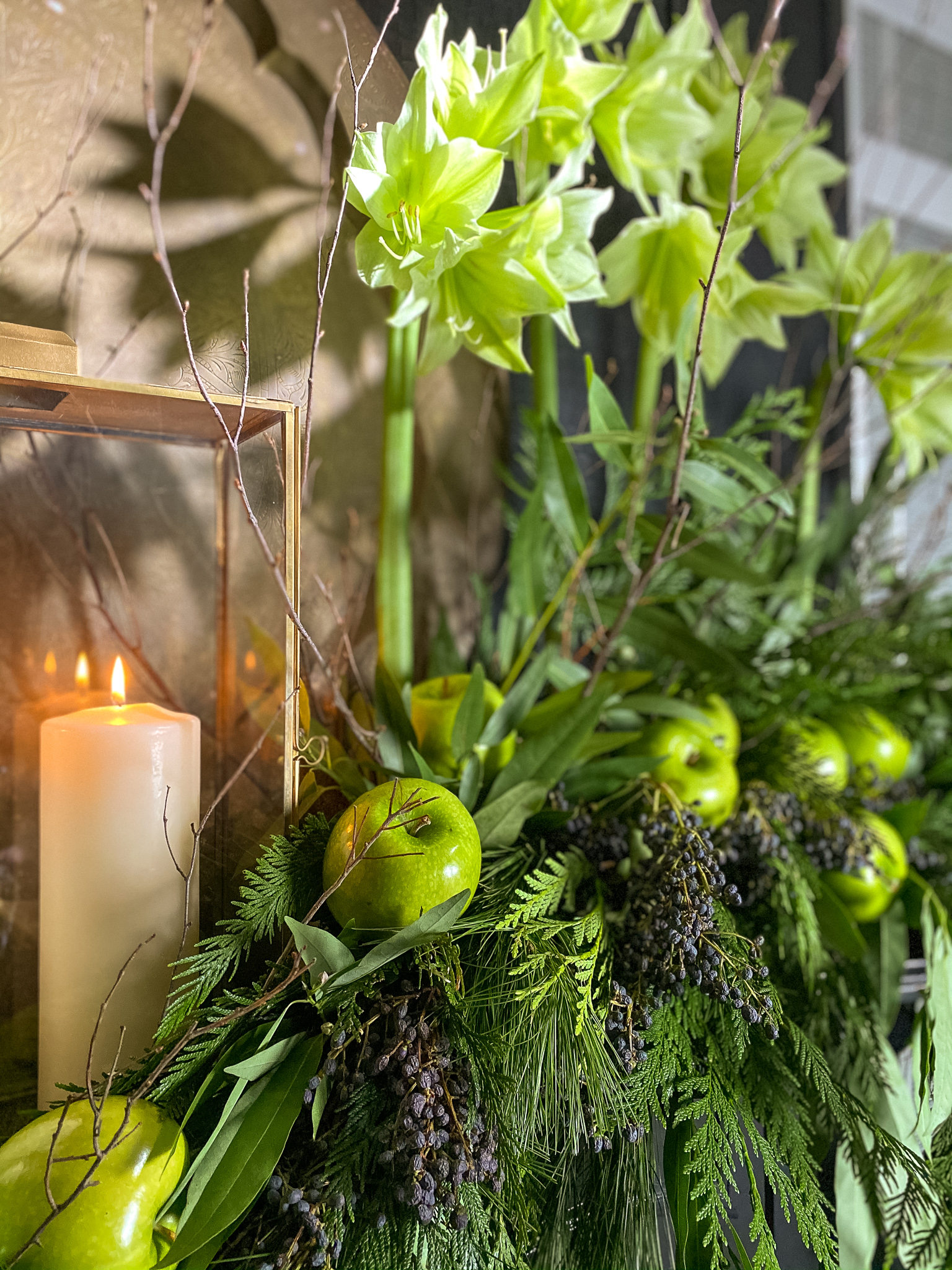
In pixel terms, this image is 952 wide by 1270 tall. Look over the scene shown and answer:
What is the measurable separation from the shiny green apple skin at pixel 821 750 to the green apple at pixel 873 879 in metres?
0.03

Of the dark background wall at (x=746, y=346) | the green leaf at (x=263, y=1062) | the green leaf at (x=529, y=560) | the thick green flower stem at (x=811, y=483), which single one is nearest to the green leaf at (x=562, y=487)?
the green leaf at (x=529, y=560)

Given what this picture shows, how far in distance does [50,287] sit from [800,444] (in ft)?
2.14

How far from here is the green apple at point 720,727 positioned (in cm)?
53

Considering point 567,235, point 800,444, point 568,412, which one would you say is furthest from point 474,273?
point 800,444

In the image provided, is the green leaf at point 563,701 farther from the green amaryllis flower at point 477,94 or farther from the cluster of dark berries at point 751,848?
the green amaryllis flower at point 477,94

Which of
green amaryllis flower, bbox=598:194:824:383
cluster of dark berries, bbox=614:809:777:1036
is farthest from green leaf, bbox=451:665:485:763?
green amaryllis flower, bbox=598:194:824:383

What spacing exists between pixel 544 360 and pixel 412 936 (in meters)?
0.40

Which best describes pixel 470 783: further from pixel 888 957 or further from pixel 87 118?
pixel 87 118

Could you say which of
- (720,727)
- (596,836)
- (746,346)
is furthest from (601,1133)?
(746,346)

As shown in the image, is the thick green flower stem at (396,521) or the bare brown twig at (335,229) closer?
the bare brown twig at (335,229)

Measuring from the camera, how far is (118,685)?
398mm

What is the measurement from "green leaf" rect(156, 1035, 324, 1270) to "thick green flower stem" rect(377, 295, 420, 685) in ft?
0.71

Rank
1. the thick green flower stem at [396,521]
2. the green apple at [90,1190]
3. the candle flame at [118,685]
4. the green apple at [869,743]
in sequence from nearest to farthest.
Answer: the green apple at [90,1190]
the candle flame at [118,685]
the thick green flower stem at [396,521]
the green apple at [869,743]

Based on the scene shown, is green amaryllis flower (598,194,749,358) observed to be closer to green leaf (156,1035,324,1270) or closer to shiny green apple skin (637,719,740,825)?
shiny green apple skin (637,719,740,825)
